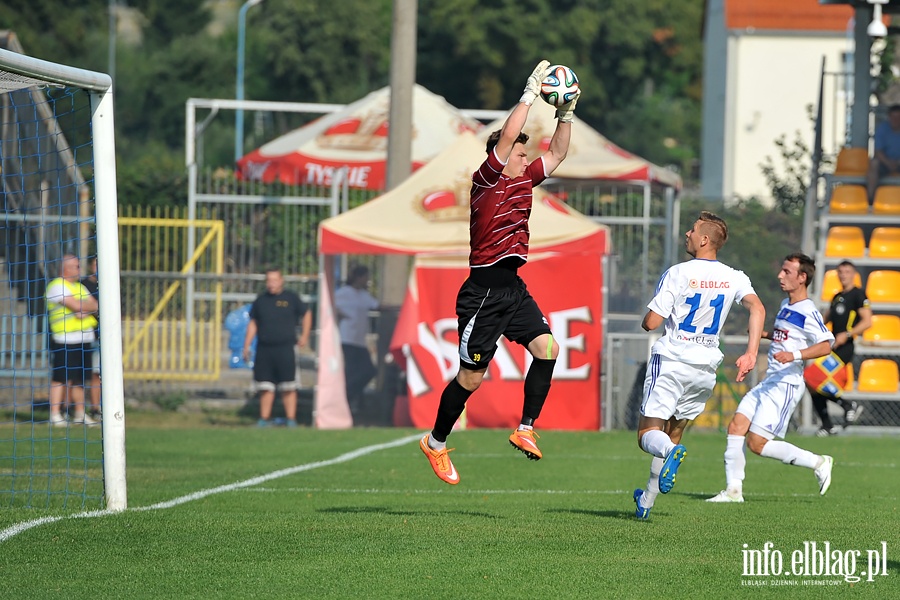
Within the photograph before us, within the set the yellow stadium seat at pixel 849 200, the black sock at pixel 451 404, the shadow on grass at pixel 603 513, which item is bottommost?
the shadow on grass at pixel 603 513

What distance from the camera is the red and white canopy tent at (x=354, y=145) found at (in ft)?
74.8

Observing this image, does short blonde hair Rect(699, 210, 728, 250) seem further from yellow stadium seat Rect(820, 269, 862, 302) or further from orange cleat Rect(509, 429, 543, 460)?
yellow stadium seat Rect(820, 269, 862, 302)

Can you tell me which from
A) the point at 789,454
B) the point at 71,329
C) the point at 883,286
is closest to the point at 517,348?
the point at 883,286

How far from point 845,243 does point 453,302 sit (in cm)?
623

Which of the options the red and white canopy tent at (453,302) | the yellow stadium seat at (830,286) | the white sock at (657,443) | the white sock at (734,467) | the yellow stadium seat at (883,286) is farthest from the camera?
the yellow stadium seat at (830,286)

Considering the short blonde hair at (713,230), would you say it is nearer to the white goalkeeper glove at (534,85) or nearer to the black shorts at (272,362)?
the white goalkeeper glove at (534,85)

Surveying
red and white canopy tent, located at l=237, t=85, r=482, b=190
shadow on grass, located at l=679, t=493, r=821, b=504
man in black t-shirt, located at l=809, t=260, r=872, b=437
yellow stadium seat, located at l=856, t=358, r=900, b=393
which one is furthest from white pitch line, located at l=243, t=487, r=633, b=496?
red and white canopy tent, located at l=237, t=85, r=482, b=190

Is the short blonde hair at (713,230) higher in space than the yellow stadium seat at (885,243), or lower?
higher

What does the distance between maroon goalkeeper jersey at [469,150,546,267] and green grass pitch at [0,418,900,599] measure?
163 cm

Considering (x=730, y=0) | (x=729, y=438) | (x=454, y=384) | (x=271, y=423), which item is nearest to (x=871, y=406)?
(x=271, y=423)

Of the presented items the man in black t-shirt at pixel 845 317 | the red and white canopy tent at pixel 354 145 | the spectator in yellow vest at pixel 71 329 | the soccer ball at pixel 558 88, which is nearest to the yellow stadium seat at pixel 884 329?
the man in black t-shirt at pixel 845 317

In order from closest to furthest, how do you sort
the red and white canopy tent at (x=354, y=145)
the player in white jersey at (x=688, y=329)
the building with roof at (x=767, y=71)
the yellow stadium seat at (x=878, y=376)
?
the player in white jersey at (x=688, y=329)
the yellow stadium seat at (x=878, y=376)
the red and white canopy tent at (x=354, y=145)
the building with roof at (x=767, y=71)

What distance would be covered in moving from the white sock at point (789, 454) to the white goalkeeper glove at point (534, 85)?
3.41m

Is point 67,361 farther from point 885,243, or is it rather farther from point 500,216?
point 885,243
